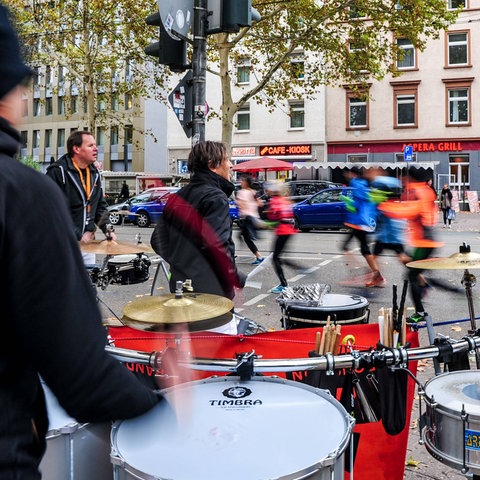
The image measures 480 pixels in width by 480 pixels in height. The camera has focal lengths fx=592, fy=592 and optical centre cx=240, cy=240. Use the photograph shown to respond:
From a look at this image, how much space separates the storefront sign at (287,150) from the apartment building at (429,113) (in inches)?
64.7

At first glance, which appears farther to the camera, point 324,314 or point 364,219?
point 364,219

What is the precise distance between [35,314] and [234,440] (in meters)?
0.87

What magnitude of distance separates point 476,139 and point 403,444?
1303 inches

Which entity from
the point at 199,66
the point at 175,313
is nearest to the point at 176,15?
the point at 199,66

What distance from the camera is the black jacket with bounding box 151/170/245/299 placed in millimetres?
3824

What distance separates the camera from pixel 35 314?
1.06 m

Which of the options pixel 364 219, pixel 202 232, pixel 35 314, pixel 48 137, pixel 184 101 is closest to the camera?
pixel 35 314

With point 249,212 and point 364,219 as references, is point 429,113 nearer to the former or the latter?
point 249,212

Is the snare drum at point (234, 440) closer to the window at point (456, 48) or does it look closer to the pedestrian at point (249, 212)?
the pedestrian at point (249, 212)

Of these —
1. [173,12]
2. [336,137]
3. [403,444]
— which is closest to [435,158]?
[336,137]

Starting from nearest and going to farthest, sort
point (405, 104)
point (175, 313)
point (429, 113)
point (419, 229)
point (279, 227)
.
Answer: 1. point (175, 313)
2. point (419, 229)
3. point (279, 227)
4. point (429, 113)
5. point (405, 104)

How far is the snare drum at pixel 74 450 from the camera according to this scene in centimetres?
194

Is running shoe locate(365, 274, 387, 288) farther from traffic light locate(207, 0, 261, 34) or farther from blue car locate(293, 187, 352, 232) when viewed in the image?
blue car locate(293, 187, 352, 232)

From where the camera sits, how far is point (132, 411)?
1199mm
